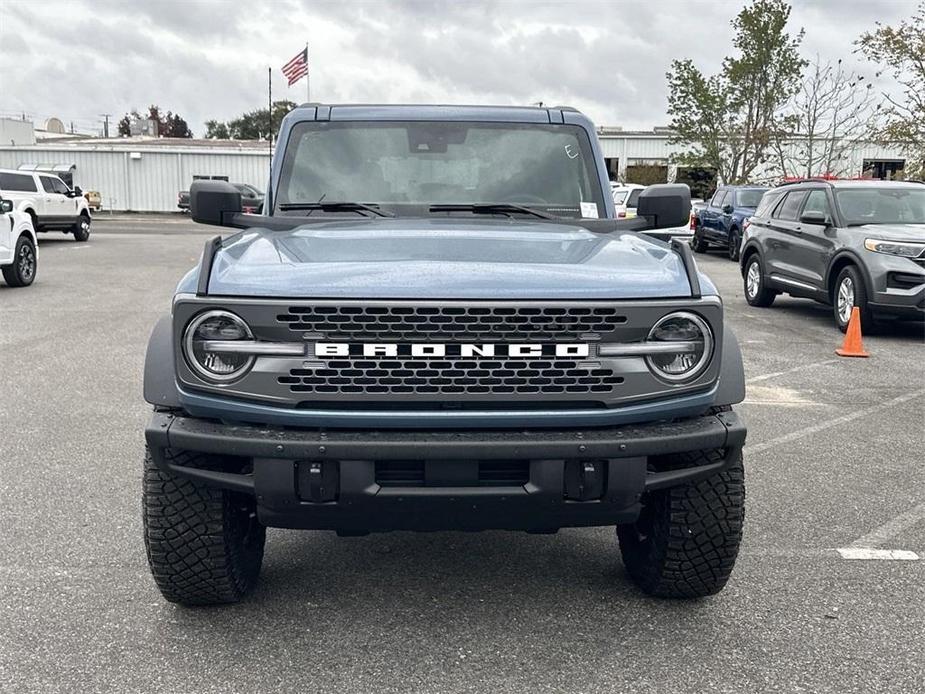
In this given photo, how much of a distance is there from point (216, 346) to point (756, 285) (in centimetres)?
1131

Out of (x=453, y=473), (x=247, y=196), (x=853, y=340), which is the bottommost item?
(x=853, y=340)

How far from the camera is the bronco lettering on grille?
2.84 meters

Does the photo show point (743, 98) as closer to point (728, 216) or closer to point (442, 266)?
point (728, 216)

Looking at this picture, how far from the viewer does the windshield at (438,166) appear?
4.34 m

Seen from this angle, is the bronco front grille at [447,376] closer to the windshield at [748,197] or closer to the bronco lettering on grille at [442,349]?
the bronco lettering on grille at [442,349]

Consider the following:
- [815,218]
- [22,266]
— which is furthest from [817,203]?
[22,266]

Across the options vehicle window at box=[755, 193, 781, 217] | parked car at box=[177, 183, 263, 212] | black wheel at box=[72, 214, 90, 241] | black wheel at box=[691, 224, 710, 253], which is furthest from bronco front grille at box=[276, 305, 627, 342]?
parked car at box=[177, 183, 263, 212]

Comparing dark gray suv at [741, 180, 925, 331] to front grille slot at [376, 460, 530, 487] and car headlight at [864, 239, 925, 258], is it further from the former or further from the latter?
front grille slot at [376, 460, 530, 487]

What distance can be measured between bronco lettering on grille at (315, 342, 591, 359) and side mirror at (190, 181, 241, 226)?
1.69 m

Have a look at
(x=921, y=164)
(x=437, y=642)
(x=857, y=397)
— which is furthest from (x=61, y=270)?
(x=921, y=164)

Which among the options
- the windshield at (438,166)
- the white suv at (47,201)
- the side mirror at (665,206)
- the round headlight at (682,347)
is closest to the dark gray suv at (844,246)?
the side mirror at (665,206)

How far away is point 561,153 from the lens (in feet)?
15.0

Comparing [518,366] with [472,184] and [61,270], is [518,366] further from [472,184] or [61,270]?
[61,270]

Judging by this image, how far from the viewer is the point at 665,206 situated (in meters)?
4.39
